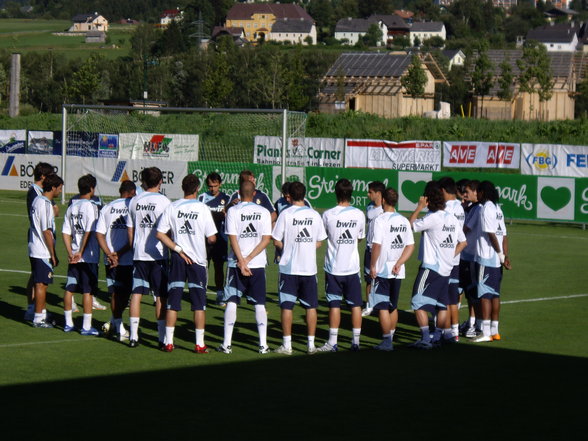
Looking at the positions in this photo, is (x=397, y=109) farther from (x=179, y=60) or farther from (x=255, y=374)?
(x=255, y=374)

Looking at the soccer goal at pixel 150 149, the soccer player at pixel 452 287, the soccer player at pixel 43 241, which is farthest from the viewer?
the soccer goal at pixel 150 149

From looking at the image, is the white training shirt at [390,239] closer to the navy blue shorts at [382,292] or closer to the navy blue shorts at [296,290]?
the navy blue shorts at [382,292]

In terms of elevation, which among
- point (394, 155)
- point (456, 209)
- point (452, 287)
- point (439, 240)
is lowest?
point (452, 287)

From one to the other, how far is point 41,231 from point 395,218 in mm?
5141

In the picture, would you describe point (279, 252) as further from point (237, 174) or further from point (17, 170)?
point (17, 170)

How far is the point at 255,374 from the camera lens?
37.9ft

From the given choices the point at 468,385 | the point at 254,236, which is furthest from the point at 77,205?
the point at 468,385

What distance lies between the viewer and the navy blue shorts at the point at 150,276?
1282 cm

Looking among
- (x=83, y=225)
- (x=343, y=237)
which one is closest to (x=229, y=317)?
(x=343, y=237)

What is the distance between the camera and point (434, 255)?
517 inches

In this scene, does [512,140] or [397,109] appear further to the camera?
[397,109]

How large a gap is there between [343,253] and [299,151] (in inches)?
904

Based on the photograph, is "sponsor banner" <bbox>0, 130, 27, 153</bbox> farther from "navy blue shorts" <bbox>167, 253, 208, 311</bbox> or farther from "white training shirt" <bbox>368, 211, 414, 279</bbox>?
"white training shirt" <bbox>368, 211, 414, 279</bbox>

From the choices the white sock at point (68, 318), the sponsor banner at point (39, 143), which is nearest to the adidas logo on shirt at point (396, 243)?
the white sock at point (68, 318)
